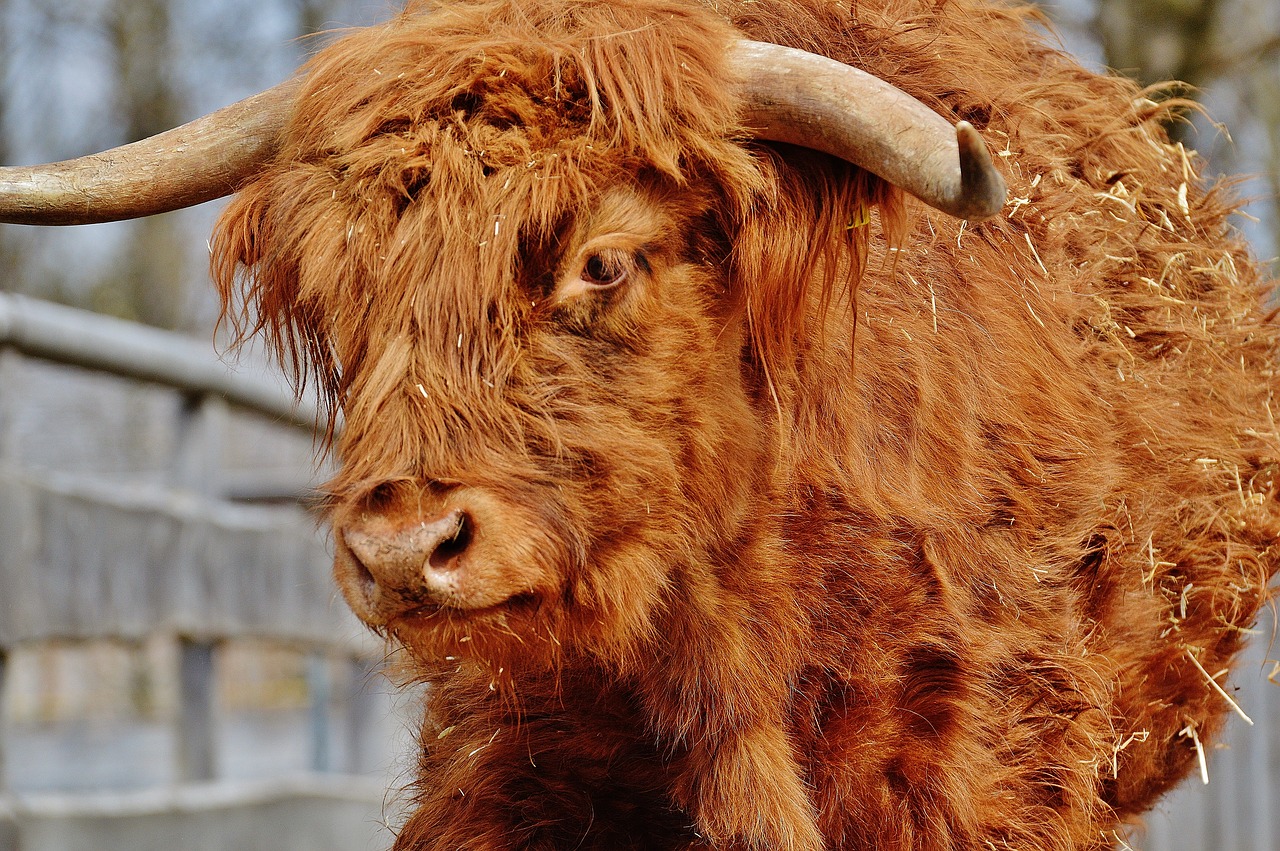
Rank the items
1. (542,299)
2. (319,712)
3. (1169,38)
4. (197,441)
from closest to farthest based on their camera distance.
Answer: (542,299) → (197,441) → (319,712) → (1169,38)

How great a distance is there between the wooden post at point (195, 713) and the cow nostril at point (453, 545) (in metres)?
3.33

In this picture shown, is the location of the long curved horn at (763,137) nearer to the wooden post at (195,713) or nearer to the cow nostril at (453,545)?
the cow nostril at (453,545)

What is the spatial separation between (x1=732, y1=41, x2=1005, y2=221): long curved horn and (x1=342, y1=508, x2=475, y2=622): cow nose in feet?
2.98

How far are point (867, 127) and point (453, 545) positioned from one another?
98 centimetres

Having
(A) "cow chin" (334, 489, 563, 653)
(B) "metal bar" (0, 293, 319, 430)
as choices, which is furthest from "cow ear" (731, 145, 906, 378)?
(B) "metal bar" (0, 293, 319, 430)

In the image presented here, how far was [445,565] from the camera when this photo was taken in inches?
89.5

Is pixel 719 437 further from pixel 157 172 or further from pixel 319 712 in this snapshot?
pixel 319 712

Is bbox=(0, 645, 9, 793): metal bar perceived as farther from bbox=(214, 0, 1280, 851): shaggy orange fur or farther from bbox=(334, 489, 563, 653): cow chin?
bbox=(334, 489, 563, 653): cow chin

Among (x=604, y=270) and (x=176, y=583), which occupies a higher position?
(x=604, y=270)

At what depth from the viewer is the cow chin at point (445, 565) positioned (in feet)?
7.36

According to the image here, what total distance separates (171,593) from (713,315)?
3179 millimetres

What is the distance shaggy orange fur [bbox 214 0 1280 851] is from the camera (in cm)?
244

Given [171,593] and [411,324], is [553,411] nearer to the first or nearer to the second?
[411,324]

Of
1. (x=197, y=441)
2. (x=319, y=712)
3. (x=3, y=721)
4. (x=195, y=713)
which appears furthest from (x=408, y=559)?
(x=319, y=712)
